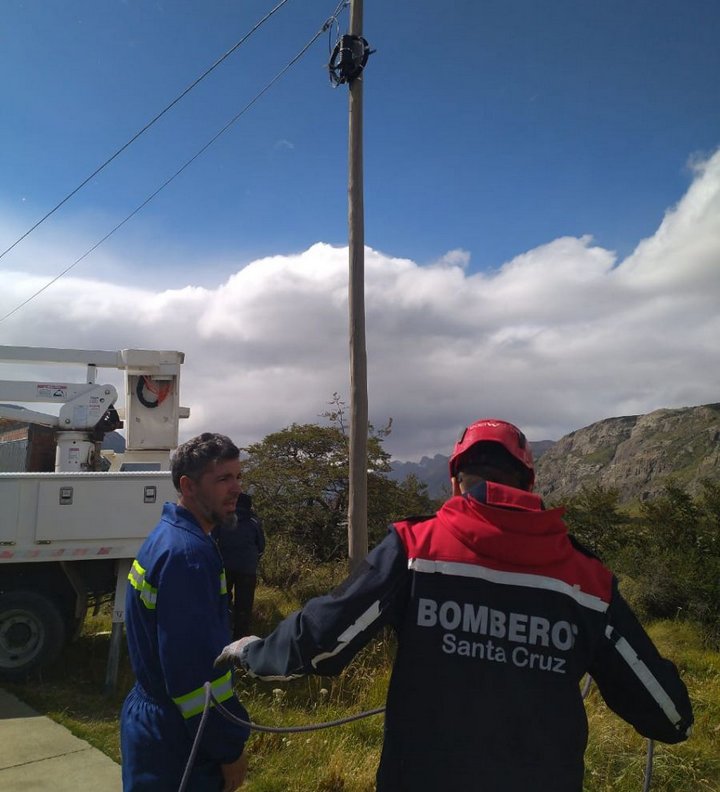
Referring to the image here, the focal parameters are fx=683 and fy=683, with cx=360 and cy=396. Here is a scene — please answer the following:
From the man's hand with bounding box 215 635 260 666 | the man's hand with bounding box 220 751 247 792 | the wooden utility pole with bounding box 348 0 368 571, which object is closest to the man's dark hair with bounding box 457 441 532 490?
the man's hand with bounding box 215 635 260 666

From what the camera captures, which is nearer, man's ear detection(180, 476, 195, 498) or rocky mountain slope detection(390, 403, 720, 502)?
man's ear detection(180, 476, 195, 498)

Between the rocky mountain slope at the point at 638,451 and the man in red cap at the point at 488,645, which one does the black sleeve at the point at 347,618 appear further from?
the rocky mountain slope at the point at 638,451

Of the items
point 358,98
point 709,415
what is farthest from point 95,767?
point 709,415

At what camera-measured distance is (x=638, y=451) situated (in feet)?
414

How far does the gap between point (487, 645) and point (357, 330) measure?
19.4 feet

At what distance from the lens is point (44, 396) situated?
748 centimetres

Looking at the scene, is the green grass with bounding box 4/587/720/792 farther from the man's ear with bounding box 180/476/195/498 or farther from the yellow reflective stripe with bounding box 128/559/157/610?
the man's ear with bounding box 180/476/195/498

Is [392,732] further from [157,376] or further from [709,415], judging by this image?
[709,415]

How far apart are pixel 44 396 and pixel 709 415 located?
117066mm

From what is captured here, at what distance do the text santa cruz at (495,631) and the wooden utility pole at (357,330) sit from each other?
216 inches

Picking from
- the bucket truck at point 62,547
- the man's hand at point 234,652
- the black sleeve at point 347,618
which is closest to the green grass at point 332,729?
the bucket truck at point 62,547

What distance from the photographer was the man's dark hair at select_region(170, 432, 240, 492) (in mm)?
2604

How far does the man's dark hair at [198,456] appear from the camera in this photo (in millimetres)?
2604

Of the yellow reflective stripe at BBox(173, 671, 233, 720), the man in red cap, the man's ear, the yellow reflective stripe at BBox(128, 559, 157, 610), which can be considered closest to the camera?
the man in red cap
